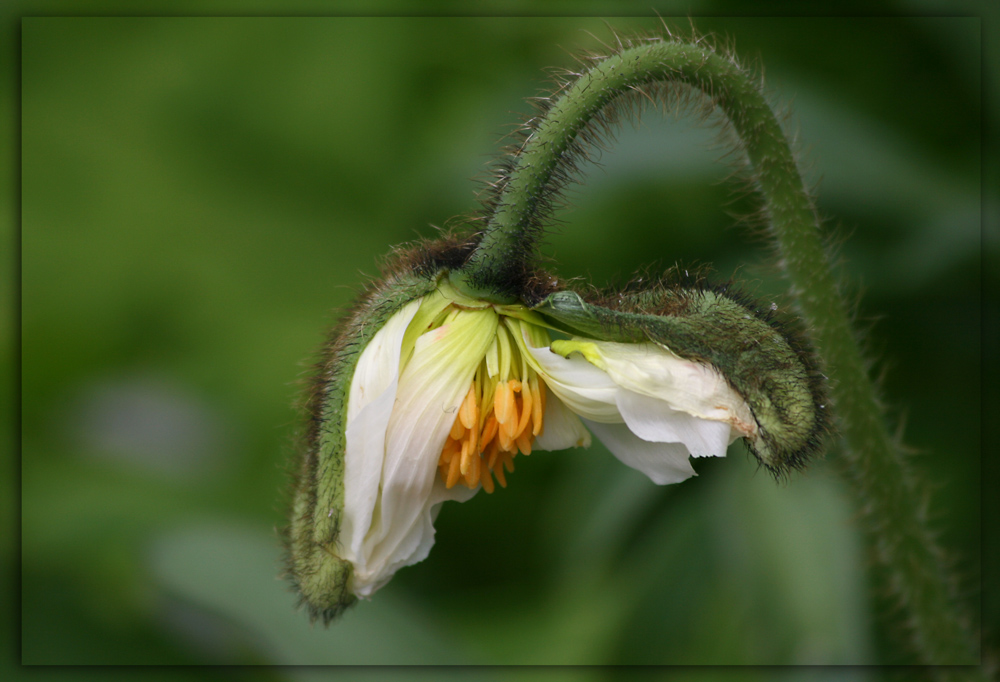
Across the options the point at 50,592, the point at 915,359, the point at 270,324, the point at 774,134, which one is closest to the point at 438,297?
the point at 774,134

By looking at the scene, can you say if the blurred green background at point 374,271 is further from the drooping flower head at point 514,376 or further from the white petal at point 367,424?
the white petal at point 367,424

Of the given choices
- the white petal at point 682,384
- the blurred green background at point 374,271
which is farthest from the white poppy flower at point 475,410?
the blurred green background at point 374,271

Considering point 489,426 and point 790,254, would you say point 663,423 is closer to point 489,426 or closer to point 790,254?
point 489,426

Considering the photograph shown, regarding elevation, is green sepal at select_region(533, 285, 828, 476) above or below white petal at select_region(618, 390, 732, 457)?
above

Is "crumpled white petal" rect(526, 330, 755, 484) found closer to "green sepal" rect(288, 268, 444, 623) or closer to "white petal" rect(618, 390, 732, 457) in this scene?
"white petal" rect(618, 390, 732, 457)

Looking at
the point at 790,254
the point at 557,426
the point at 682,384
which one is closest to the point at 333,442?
the point at 557,426

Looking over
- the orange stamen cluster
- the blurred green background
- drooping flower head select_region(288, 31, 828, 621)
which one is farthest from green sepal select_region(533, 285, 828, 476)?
the blurred green background
